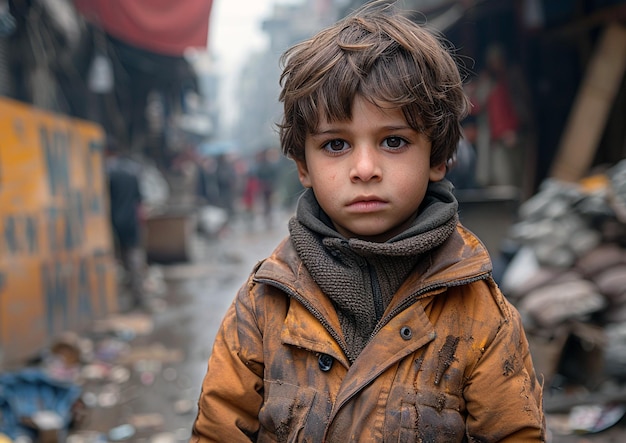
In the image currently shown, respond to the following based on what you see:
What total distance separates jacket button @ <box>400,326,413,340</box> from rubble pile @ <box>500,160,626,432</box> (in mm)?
2516

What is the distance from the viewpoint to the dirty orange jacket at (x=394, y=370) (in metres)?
1.38

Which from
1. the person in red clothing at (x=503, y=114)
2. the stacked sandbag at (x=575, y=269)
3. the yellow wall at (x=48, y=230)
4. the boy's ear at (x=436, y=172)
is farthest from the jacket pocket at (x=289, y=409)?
the person in red clothing at (x=503, y=114)

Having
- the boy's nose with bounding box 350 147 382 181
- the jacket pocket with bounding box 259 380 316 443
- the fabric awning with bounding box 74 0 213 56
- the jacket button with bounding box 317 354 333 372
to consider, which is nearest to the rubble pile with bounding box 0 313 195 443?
the jacket pocket with bounding box 259 380 316 443

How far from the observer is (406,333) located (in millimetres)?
1403

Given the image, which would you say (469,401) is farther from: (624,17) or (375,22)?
(624,17)

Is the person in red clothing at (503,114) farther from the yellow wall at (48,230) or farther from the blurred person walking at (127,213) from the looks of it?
the yellow wall at (48,230)

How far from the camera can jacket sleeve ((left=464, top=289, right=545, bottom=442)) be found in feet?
4.52

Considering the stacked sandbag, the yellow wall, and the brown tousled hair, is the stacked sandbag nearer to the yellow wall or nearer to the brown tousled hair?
the brown tousled hair

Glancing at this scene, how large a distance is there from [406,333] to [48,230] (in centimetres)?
509

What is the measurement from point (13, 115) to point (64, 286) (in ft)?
5.89

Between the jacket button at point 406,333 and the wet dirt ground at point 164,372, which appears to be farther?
the wet dirt ground at point 164,372

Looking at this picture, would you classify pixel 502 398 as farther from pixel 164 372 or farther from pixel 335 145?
pixel 164 372

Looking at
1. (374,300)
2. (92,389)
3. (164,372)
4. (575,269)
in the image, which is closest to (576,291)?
(575,269)

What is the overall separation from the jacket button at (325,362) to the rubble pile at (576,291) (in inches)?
101
